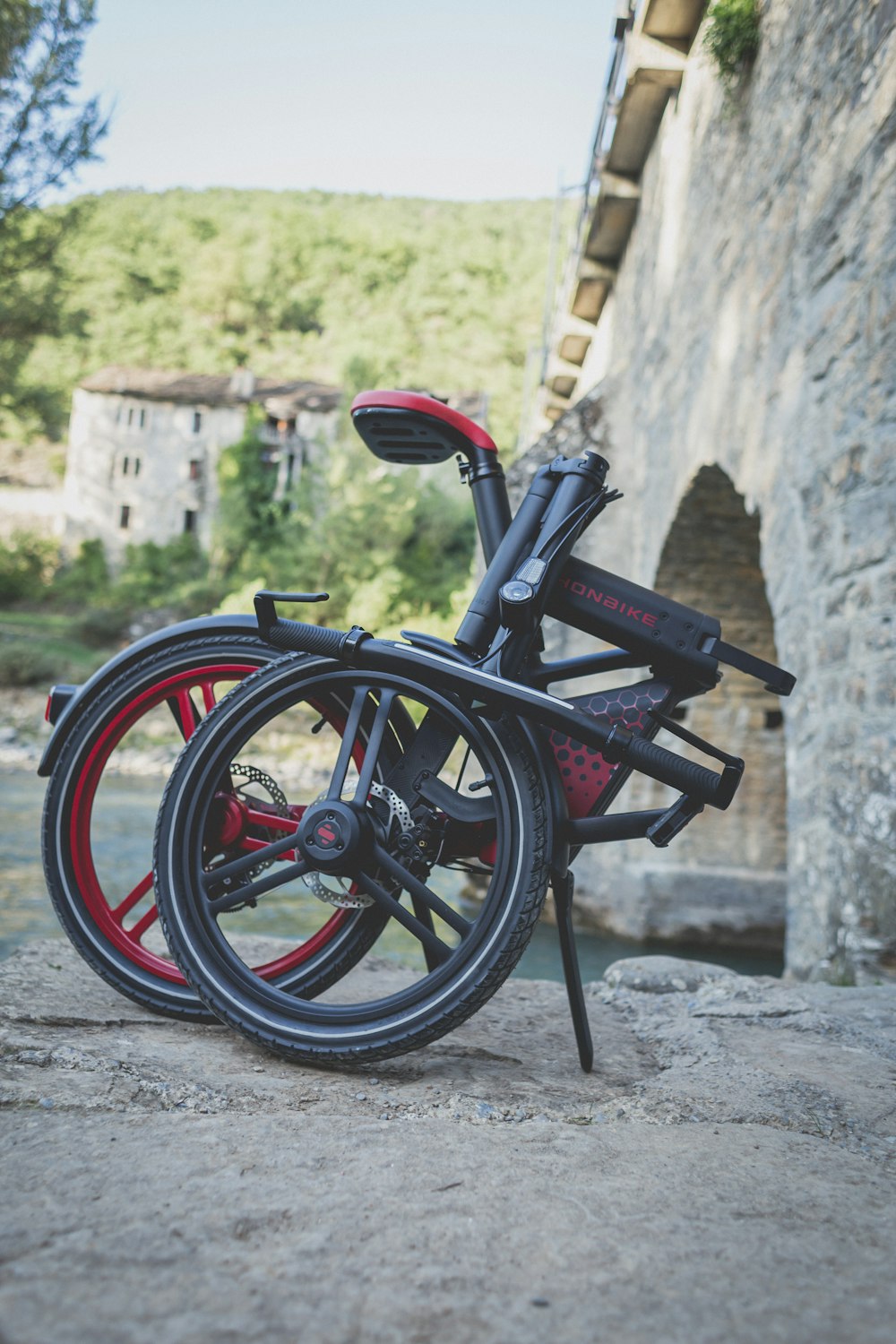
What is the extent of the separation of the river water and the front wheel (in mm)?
4707

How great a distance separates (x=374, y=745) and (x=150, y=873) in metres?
0.63

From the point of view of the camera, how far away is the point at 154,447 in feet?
143

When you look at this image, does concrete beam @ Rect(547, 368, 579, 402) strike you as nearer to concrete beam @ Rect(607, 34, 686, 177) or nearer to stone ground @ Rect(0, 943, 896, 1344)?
concrete beam @ Rect(607, 34, 686, 177)

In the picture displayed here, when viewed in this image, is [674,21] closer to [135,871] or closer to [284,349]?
[135,871]

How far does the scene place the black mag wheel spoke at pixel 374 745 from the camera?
2115mm

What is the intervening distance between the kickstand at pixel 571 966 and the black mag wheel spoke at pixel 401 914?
0.25m

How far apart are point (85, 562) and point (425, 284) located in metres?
29.1

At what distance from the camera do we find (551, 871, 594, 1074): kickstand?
2158mm

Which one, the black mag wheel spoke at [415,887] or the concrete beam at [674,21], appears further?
the concrete beam at [674,21]

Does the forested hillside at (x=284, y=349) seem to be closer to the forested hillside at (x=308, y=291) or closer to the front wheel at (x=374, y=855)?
the forested hillside at (x=308, y=291)

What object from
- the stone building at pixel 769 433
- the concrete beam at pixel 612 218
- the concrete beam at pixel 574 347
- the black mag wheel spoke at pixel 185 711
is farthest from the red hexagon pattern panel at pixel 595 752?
the concrete beam at pixel 574 347

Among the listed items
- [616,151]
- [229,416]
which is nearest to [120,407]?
[229,416]

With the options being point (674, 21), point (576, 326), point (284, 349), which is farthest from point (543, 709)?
point (284, 349)

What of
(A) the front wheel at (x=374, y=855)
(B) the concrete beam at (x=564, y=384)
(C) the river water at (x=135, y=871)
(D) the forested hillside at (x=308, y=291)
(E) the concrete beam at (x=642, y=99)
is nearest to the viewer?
(A) the front wheel at (x=374, y=855)
